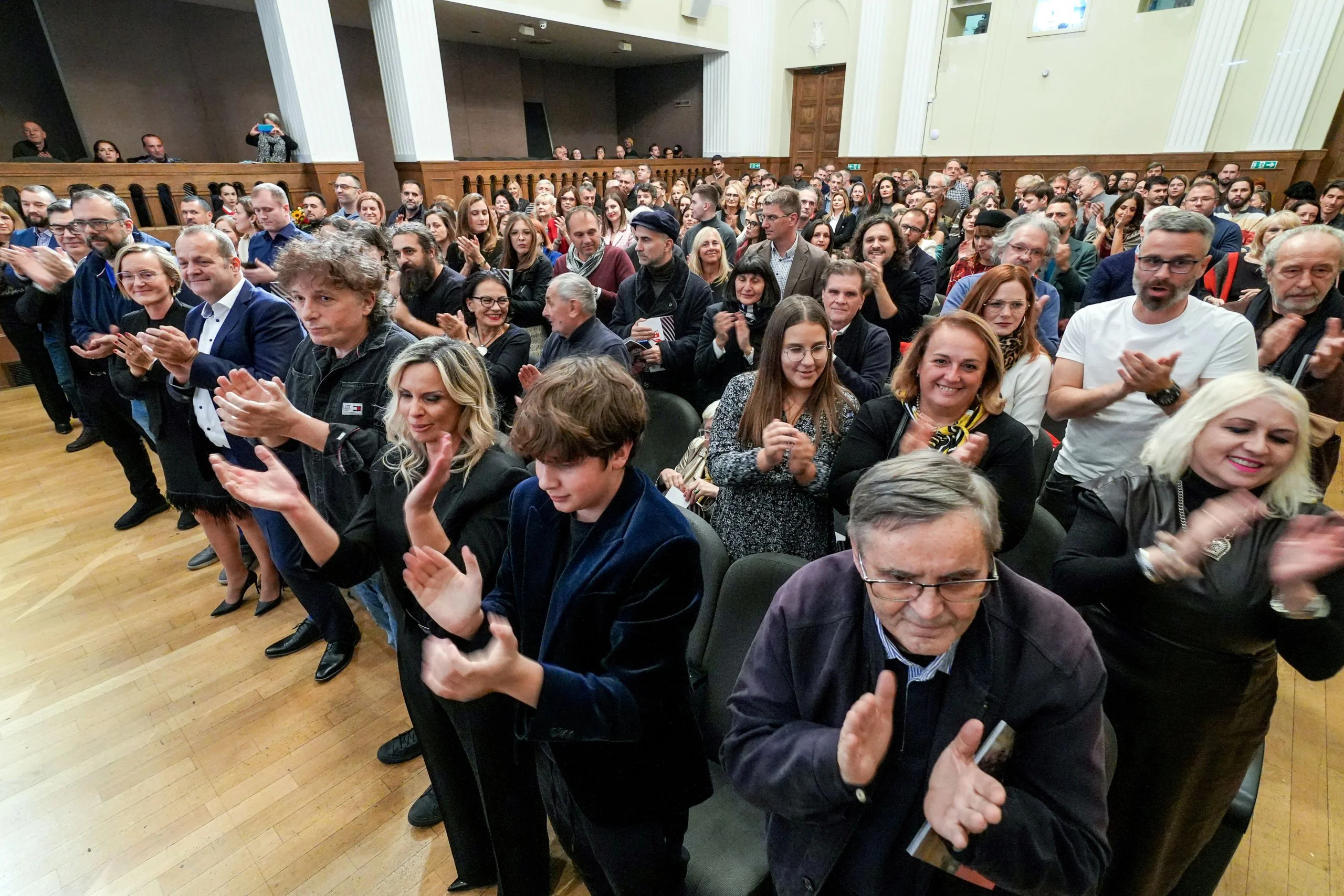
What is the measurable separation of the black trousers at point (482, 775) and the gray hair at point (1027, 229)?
272 cm

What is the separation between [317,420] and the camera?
1.71 m

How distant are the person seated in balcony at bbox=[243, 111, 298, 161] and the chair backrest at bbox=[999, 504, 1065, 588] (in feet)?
26.8

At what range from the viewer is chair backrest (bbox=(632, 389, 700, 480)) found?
2.69 metres

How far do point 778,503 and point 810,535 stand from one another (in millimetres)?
140

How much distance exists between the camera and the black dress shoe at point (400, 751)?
2.18 meters

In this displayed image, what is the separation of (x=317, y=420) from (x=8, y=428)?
16.9ft

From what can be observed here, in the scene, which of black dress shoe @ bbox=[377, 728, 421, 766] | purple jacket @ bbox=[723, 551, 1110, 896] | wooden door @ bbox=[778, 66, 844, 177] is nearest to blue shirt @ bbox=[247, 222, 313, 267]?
black dress shoe @ bbox=[377, 728, 421, 766]

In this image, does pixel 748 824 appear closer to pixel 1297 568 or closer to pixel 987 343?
pixel 1297 568

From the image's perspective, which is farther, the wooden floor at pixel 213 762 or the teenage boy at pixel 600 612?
the wooden floor at pixel 213 762

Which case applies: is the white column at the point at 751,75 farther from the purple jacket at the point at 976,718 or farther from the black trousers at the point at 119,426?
the purple jacket at the point at 976,718

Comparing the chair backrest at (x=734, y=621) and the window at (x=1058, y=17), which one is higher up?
the window at (x=1058, y=17)

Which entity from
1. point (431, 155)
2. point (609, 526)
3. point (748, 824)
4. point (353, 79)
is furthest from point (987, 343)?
point (353, 79)

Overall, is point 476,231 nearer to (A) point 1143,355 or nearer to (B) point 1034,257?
(B) point 1034,257

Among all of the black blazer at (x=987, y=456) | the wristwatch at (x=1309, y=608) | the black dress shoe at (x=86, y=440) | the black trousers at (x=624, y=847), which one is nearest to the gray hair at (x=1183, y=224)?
the black blazer at (x=987, y=456)
